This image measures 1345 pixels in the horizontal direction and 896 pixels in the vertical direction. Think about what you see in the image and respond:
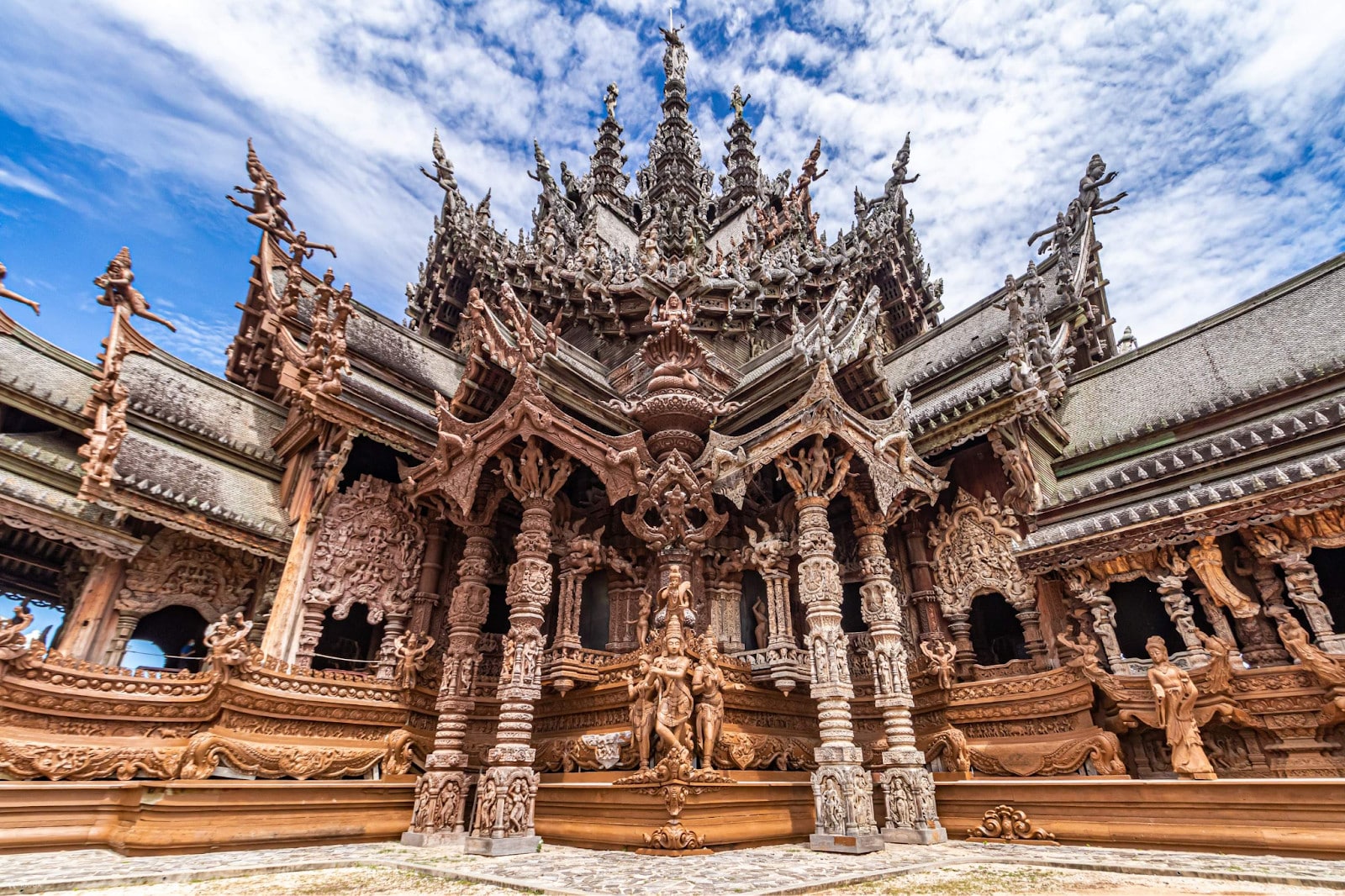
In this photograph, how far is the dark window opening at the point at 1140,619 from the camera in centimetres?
901

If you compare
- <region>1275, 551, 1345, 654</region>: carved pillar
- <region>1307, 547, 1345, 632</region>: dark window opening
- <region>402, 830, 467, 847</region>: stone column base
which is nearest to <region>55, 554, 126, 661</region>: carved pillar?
<region>402, 830, 467, 847</region>: stone column base

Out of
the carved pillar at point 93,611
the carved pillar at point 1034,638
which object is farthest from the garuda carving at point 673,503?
the carved pillar at point 93,611

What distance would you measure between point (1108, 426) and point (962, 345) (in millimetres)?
3549

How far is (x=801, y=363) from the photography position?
31.7ft

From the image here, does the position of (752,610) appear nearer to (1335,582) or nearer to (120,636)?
(1335,582)

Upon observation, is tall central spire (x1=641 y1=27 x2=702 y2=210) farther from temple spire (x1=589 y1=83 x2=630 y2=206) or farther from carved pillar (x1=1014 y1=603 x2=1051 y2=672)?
carved pillar (x1=1014 y1=603 x2=1051 y2=672)

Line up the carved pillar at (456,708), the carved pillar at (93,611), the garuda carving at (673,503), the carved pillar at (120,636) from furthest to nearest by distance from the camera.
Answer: the garuda carving at (673,503), the carved pillar at (120,636), the carved pillar at (93,611), the carved pillar at (456,708)

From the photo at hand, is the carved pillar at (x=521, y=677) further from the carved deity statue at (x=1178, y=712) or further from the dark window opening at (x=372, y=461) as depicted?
the carved deity statue at (x=1178, y=712)

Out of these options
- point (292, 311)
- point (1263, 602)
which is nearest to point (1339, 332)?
point (1263, 602)

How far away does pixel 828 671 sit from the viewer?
7727mm

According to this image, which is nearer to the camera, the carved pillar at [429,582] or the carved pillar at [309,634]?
the carved pillar at [309,634]

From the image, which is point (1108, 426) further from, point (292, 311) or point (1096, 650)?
point (292, 311)

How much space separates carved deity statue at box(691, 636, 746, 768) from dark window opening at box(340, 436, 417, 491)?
21.3ft

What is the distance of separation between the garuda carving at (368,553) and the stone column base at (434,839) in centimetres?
326
